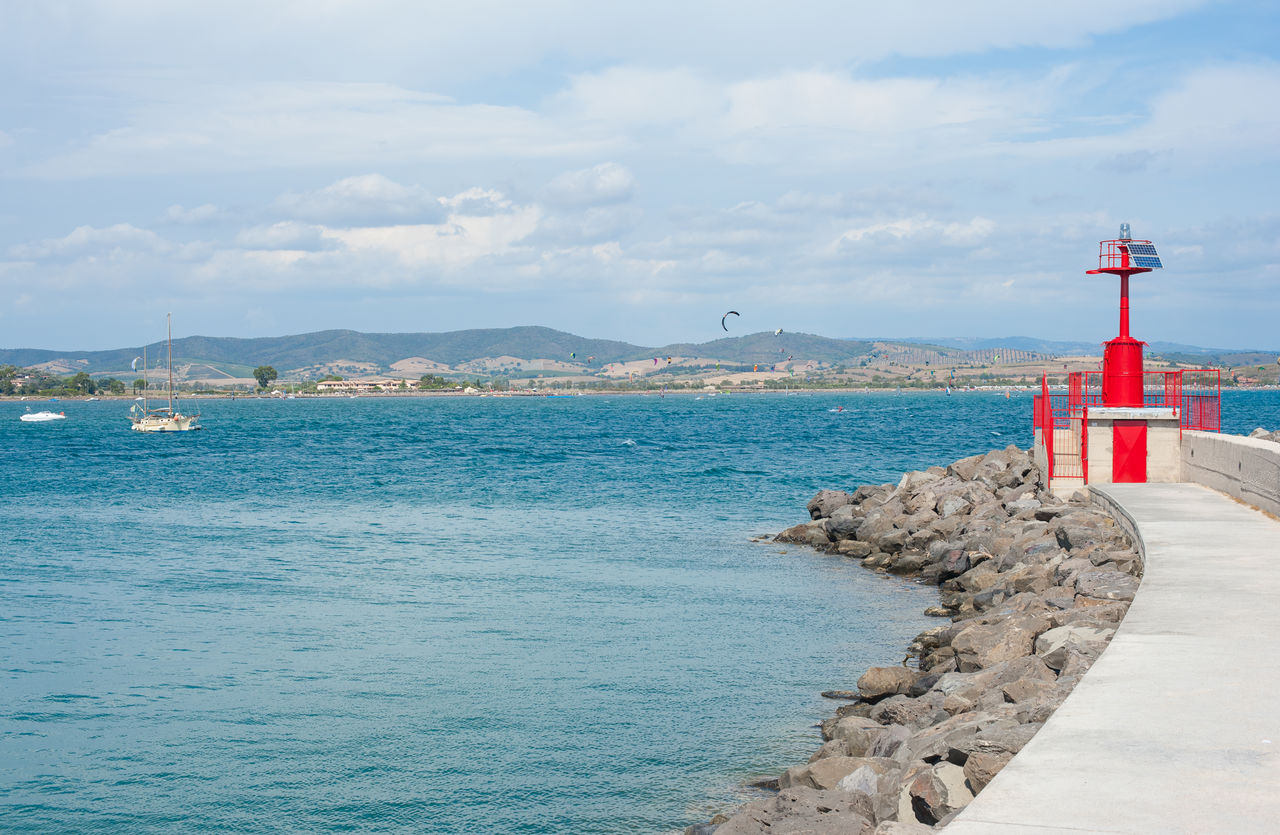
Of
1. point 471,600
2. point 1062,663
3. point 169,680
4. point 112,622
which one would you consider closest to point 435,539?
point 471,600

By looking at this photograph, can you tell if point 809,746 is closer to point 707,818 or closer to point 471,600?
point 707,818

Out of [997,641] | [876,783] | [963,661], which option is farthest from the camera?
[963,661]

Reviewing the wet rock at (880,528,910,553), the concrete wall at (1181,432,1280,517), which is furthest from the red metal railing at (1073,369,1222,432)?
the wet rock at (880,528,910,553)

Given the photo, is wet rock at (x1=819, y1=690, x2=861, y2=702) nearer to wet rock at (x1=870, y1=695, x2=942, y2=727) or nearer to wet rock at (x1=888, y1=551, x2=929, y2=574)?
wet rock at (x1=870, y1=695, x2=942, y2=727)

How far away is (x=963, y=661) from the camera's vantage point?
1062 centimetres

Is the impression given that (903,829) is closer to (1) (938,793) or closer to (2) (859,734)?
(1) (938,793)

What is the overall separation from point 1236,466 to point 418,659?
11.1 meters

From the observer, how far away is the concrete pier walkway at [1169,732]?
478 cm

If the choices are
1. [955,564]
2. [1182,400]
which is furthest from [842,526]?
→ [1182,400]

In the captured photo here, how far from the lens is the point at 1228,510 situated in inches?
565

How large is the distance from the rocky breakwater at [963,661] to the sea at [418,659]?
2.52 ft

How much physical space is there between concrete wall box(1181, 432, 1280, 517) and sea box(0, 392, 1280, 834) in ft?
14.7

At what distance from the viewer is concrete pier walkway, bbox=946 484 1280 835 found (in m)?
4.78

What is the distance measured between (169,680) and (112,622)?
11.8 feet
